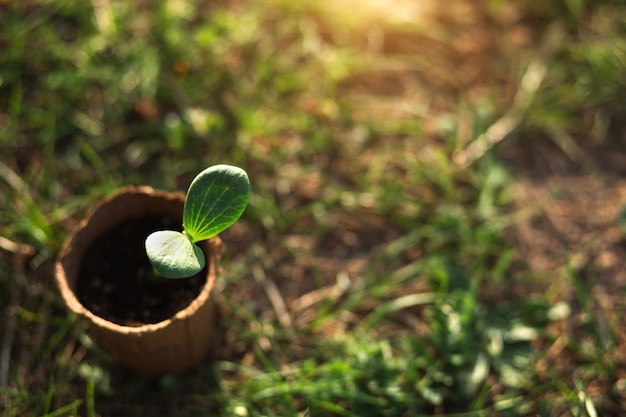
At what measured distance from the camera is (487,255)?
1.90 meters

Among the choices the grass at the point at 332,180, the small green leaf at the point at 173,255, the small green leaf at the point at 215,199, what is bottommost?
the grass at the point at 332,180

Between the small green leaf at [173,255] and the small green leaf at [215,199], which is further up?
the small green leaf at [215,199]

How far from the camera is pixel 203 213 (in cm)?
128

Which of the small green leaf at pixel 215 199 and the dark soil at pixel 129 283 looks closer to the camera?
the small green leaf at pixel 215 199

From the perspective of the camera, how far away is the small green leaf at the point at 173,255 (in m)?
1.19

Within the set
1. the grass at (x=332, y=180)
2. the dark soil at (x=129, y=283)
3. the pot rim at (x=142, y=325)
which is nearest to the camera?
the pot rim at (x=142, y=325)

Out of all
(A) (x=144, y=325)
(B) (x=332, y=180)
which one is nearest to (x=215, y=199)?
(A) (x=144, y=325)

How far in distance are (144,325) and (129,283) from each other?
17cm

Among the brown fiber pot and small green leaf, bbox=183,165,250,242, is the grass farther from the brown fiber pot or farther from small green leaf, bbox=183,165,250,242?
small green leaf, bbox=183,165,250,242

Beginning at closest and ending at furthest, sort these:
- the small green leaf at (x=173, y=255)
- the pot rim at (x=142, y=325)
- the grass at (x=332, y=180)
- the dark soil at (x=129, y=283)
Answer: the small green leaf at (x=173, y=255)
the pot rim at (x=142, y=325)
the dark soil at (x=129, y=283)
the grass at (x=332, y=180)

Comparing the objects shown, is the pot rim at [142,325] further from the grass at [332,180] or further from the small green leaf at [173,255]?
the grass at [332,180]

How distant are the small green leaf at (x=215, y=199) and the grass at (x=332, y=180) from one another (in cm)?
50

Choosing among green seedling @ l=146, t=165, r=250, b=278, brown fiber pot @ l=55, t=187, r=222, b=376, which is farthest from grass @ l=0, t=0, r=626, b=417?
green seedling @ l=146, t=165, r=250, b=278

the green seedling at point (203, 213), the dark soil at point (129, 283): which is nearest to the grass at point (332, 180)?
the dark soil at point (129, 283)
